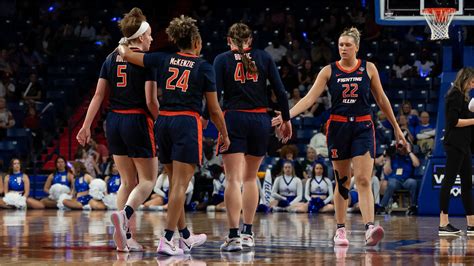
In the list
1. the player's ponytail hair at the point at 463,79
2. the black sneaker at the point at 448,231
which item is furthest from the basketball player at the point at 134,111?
the player's ponytail hair at the point at 463,79

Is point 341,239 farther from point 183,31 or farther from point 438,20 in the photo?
point 438,20

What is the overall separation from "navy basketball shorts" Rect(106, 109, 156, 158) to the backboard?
640cm

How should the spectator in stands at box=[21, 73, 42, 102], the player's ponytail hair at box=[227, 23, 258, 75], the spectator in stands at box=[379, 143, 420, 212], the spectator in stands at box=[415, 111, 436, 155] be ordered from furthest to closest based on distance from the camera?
1. the spectator in stands at box=[21, 73, 42, 102]
2. the spectator in stands at box=[415, 111, 436, 155]
3. the spectator in stands at box=[379, 143, 420, 212]
4. the player's ponytail hair at box=[227, 23, 258, 75]

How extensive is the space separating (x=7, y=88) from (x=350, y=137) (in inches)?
617

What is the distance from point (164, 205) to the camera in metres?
18.6

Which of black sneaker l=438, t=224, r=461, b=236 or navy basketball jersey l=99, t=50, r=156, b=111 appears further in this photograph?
black sneaker l=438, t=224, r=461, b=236

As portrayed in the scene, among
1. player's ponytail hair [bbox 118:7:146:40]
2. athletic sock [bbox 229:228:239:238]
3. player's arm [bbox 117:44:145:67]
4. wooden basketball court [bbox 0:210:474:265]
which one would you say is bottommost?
wooden basketball court [bbox 0:210:474:265]

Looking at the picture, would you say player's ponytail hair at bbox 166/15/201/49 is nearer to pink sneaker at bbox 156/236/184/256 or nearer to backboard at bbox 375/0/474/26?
pink sneaker at bbox 156/236/184/256

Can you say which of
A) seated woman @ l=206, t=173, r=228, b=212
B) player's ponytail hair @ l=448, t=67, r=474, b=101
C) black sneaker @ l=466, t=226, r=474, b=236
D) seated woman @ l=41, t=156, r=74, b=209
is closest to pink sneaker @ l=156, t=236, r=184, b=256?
black sneaker @ l=466, t=226, r=474, b=236

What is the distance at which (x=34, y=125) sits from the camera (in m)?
22.2

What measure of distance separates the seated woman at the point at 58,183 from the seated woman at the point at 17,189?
22 centimetres

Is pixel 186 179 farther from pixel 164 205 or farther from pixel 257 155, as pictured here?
pixel 164 205

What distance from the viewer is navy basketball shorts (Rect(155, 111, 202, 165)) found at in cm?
823

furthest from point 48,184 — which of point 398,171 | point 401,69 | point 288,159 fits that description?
point 401,69
